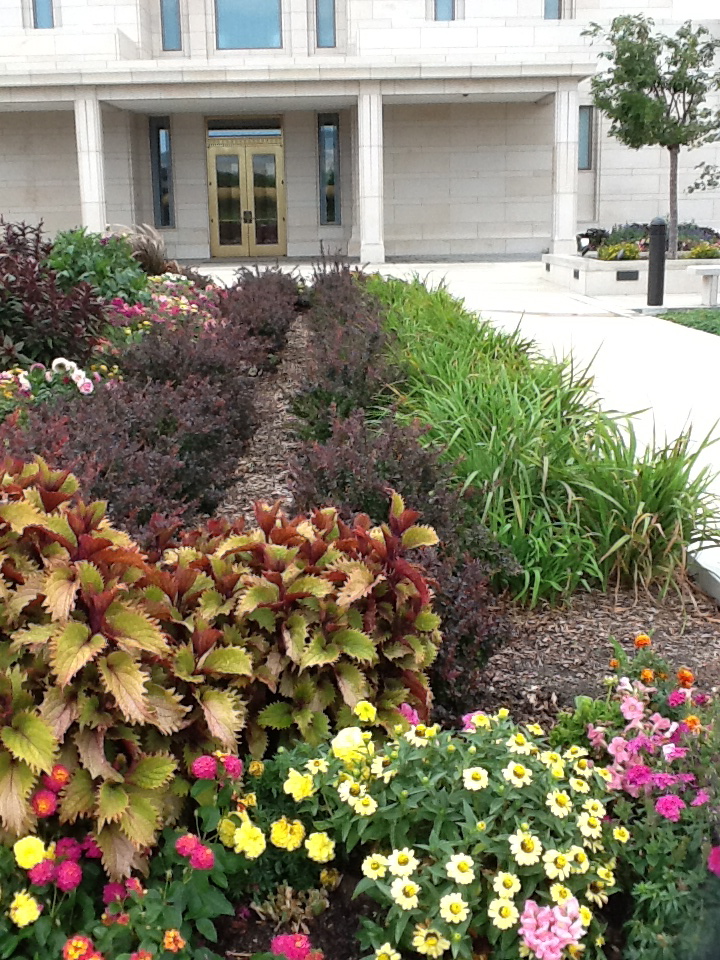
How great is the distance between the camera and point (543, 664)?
11.8 feet

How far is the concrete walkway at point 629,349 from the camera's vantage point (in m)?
7.13

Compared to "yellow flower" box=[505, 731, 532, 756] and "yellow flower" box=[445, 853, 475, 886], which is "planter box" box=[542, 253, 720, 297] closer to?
"yellow flower" box=[505, 731, 532, 756]

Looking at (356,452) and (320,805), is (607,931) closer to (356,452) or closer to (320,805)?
(320,805)

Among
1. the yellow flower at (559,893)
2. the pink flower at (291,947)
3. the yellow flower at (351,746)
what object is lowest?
the pink flower at (291,947)

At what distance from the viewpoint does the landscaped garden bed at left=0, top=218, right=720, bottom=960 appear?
2061mm

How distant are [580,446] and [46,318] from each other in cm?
431

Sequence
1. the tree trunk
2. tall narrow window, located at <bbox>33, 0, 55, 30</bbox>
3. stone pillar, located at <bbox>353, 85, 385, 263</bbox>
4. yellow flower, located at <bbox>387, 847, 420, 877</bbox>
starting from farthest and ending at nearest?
1. tall narrow window, located at <bbox>33, 0, 55, 30</bbox>
2. stone pillar, located at <bbox>353, 85, 385, 263</bbox>
3. the tree trunk
4. yellow flower, located at <bbox>387, 847, 420, 877</bbox>

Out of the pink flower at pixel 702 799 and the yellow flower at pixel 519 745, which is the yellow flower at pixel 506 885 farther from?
the pink flower at pixel 702 799

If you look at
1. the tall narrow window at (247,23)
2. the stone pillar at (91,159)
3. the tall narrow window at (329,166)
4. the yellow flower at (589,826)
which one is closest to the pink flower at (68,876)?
the yellow flower at (589,826)

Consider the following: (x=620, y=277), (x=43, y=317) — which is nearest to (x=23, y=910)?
(x=43, y=317)

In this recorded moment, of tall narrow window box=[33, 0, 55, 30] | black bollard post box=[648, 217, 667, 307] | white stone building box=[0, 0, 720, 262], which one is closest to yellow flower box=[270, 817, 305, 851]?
black bollard post box=[648, 217, 667, 307]

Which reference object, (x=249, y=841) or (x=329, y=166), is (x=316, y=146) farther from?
(x=249, y=841)

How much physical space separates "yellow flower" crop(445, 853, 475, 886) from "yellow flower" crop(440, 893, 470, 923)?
0.11 feet

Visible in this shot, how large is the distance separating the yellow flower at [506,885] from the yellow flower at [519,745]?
34 centimetres
